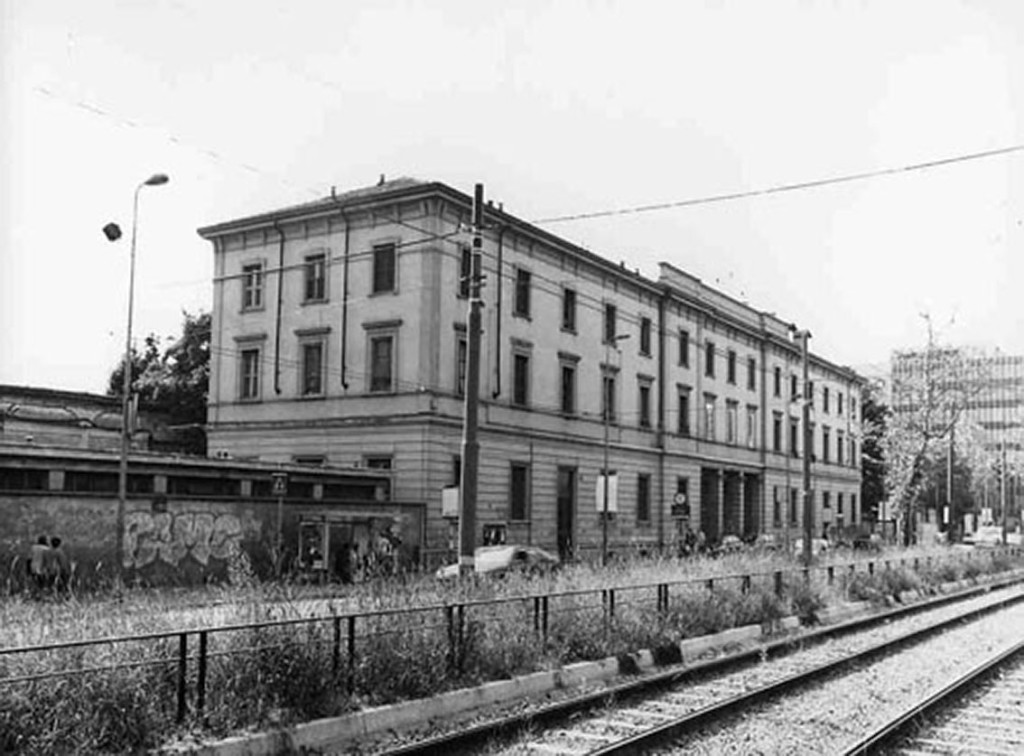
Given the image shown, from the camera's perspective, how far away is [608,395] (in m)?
50.3

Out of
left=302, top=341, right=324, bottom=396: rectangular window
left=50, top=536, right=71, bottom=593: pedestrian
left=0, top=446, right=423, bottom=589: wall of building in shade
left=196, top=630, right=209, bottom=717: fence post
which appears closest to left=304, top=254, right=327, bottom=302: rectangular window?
left=302, top=341, right=324, bottom=396: rectangular window

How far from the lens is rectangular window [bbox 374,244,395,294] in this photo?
136 ft

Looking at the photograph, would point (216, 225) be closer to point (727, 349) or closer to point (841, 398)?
point (727, 349)

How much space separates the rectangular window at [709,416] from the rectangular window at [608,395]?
410 inches

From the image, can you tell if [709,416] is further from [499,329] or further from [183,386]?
[183,386]

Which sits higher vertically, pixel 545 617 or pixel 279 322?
pixel 279 322

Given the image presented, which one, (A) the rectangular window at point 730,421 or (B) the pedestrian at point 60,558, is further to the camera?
(A) the rectangular window at point 730,421

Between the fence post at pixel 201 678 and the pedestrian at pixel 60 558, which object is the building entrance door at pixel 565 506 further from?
the fence post at pixel 201 678

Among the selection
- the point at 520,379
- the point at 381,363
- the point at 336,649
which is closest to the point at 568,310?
the point at 520,379

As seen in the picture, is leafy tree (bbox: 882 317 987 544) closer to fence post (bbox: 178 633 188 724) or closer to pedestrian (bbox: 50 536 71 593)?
pedestrian (bbox: 50 536 71 593)

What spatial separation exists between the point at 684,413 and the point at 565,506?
41.7 ft

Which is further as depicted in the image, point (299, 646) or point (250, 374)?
point (250, 374)

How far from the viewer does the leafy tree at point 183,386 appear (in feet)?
169

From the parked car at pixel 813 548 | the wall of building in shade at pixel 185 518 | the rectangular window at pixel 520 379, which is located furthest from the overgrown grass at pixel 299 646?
the rectangular window at pixel 520 379
